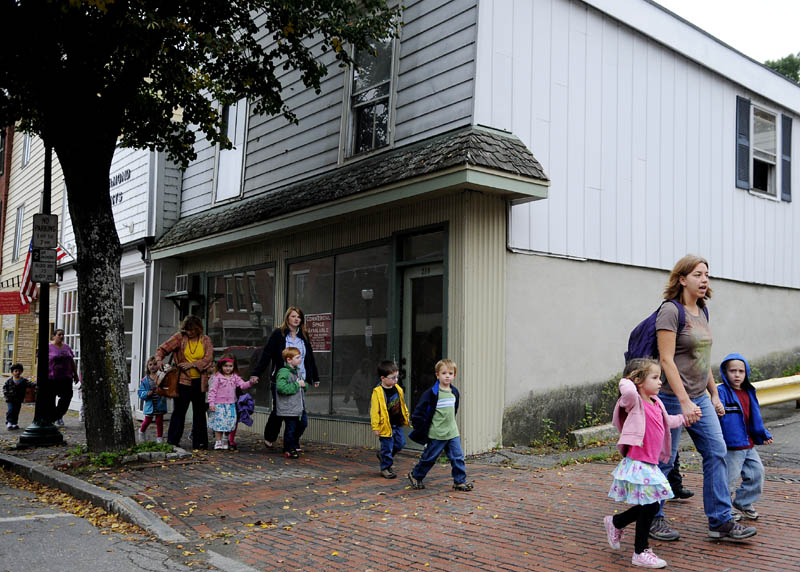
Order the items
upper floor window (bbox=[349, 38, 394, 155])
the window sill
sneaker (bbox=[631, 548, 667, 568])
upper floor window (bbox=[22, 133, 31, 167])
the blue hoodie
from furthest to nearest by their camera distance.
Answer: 1. upper floor window (bbox=[22, 133, 31, 167])
2. the window sill
3. upper floor window (bbox=[349, 38, 394, 155])
4. the blue hoodie
5. sneaker (bbox=[631, 548, 667, 568])

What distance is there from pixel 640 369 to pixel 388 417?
11.8 feet

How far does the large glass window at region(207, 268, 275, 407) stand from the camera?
13.4 m

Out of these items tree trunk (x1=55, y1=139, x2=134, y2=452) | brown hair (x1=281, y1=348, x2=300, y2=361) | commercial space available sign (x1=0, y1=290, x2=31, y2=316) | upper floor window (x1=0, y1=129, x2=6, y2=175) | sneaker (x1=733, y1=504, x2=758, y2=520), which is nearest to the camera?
sneaker (x1=733, y1=504, x2=758, y2=520)

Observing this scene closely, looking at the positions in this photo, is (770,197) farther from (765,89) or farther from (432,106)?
(432,106)

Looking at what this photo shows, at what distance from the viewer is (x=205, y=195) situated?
15531 millimetres

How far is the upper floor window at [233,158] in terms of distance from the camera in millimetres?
14445

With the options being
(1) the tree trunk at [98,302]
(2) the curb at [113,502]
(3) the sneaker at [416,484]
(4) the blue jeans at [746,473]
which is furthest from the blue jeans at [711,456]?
(1) the tree trunk at [98,302]

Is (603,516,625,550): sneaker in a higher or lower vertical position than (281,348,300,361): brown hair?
lower

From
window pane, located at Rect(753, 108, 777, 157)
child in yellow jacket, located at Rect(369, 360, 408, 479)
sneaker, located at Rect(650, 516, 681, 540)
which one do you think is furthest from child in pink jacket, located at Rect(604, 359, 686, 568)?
window pane, located at Rect(753, 108, 777, 157)

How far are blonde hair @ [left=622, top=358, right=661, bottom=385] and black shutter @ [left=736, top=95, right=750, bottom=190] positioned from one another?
9342 mm

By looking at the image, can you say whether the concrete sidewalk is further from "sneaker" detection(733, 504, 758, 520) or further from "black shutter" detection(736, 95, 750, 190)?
"black shutter" detection(736, 95, 750, 190)

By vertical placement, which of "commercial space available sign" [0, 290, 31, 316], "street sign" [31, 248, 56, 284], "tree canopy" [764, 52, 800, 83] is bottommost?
"commercial space available sign" [0, 290, 31, 316]

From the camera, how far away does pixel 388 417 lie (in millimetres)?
8086

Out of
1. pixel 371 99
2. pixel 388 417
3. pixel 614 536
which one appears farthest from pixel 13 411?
pixel 614 536
